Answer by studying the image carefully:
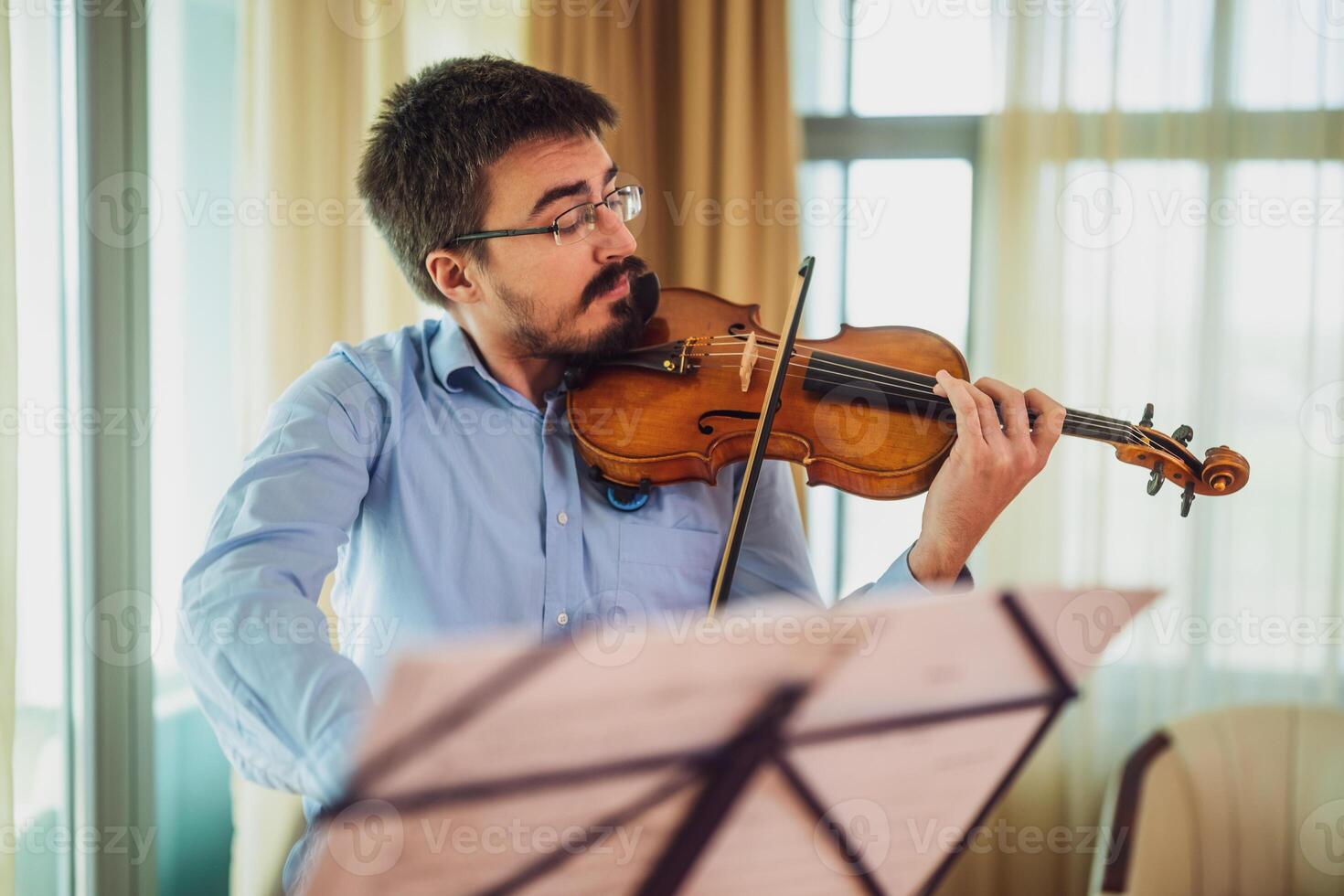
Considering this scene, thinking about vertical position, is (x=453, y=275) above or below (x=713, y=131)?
below

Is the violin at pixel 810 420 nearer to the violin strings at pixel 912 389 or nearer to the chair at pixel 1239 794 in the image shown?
the violin strings at pixel 912 389

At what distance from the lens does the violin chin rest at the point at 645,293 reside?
1333mm

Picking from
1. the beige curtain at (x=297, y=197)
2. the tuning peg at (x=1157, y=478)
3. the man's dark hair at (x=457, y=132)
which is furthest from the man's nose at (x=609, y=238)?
the beige curtain at (x=297, y=197)

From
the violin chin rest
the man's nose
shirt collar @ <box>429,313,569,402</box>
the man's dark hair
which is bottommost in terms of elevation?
shirt collar @ <box>429,313,569,402</box>

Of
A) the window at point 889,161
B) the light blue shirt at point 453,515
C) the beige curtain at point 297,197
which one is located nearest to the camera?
the light blue shirt at point 453,515

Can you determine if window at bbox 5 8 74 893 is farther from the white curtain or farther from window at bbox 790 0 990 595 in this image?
the white curtain

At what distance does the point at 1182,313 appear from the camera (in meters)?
2.11

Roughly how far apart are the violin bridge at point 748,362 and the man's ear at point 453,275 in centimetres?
42

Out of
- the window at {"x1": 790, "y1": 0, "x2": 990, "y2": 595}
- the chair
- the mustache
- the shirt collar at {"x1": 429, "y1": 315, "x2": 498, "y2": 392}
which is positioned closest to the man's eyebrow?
the mustache

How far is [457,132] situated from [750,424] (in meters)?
0.60

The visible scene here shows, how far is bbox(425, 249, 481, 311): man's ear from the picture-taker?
133cm

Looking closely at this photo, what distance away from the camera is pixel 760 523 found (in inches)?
54.0

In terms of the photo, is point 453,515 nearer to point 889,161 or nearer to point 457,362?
point 457,362

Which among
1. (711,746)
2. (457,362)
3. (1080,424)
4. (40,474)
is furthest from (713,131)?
(711,746)
